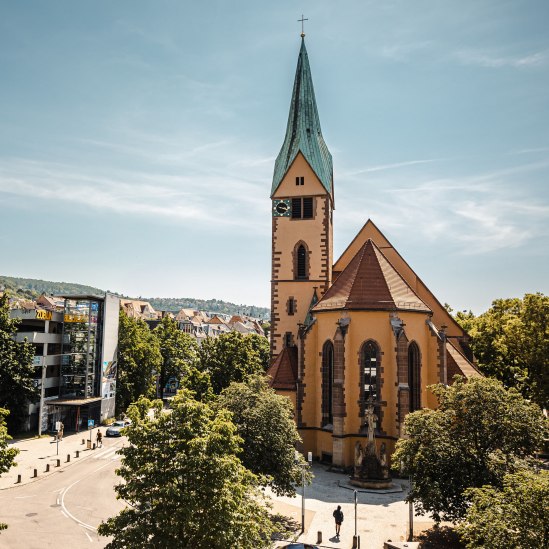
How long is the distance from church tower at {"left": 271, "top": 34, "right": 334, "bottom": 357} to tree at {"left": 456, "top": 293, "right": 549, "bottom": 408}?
14.2 meters

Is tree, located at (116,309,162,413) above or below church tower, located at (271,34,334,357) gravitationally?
below

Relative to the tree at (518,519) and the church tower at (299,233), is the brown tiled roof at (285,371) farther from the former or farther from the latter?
the tree at (518,519)

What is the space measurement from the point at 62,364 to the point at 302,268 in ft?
80.8

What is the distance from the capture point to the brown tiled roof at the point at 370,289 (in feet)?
109

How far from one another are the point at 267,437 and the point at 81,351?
107ft

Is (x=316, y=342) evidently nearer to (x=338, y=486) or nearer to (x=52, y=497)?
(x=338, y=486)

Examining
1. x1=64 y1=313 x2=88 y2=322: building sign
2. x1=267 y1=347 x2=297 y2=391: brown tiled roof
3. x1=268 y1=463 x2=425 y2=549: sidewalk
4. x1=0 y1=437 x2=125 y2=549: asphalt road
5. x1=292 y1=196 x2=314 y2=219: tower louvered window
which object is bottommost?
x1=0 y1=437 x2=125 y2=549: asphalt road

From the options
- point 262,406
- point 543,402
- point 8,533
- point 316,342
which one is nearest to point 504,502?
point 262,406

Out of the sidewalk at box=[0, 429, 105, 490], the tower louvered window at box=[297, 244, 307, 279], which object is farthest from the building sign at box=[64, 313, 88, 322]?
the tower louvered window at box=[297, 244, 307, 279]

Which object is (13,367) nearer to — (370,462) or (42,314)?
(42,314)

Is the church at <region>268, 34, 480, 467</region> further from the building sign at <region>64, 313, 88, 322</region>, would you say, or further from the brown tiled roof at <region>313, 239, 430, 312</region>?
the building sign at <region>64, 313, 88, 322</region>

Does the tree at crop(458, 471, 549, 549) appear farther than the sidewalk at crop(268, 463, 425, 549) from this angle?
No

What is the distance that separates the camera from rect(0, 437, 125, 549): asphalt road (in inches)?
826

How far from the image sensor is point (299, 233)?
4250 centimetres
